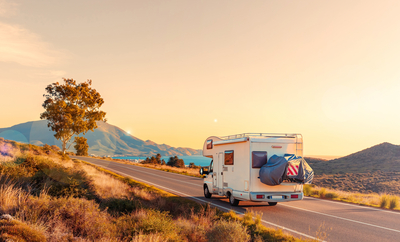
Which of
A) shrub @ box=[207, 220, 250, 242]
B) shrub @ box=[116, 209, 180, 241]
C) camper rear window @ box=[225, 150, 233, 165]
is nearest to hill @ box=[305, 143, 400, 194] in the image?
camper rear window @ box=[225, 150, 233, 165]

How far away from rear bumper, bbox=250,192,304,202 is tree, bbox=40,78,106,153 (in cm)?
3190

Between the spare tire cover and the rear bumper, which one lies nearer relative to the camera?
the spare tire cover

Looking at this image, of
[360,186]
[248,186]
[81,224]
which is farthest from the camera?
[360,186]

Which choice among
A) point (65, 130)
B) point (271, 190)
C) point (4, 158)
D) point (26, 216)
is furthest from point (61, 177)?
point (65, 130)

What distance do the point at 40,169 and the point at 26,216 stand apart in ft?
28.8

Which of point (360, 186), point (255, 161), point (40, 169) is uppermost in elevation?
point (255, 161)

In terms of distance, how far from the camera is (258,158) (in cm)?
1123

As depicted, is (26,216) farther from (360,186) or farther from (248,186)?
(360,186)

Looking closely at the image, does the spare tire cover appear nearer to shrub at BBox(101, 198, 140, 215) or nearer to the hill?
shrub at BBox(101, 198, 140, 215)

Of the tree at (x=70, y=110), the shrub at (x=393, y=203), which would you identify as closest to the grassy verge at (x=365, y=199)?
the shrub at (x=393, y=203)

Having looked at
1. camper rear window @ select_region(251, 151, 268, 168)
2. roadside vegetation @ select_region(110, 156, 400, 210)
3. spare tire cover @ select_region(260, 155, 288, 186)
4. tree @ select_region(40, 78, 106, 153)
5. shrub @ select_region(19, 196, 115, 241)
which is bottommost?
roadside vegetation @ select_region(110, 156, 400, 210)

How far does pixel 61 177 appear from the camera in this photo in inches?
527

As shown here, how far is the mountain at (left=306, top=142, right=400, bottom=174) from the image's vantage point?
51.9 m

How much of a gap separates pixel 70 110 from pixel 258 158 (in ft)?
106
